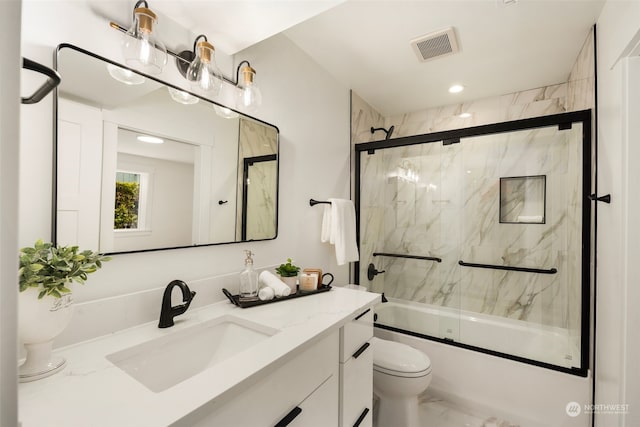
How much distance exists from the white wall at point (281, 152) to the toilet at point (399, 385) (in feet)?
2.43

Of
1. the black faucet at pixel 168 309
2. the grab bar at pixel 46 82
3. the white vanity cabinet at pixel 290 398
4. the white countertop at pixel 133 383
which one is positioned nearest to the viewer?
the grab bar at pixel 46 82

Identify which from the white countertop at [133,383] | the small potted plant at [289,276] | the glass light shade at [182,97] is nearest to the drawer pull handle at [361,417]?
the white countertop at [133,383]

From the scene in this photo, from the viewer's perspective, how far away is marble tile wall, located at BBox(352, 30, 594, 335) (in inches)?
71.7

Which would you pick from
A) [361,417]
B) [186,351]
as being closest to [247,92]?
[186,351]

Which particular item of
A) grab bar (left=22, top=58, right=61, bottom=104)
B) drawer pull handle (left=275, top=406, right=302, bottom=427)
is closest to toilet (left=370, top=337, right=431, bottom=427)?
drawer pull handle (left=275, top=406, right=302, bottom=427)

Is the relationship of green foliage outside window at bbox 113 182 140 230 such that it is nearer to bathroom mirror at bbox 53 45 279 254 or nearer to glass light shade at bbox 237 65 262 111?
bathroom mirror at bbox 53 45 279 254

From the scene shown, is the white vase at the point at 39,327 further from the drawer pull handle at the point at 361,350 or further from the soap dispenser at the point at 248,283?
the drawer pull handle at the point at 361,350

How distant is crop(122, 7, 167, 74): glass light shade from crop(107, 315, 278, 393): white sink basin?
971mm

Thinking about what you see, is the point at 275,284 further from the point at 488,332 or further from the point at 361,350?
the point at 488,332

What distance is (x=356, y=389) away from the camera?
1.28 metres

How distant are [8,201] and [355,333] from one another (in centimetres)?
122

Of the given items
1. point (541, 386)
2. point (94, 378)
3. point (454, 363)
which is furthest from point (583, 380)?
point (94, 378)

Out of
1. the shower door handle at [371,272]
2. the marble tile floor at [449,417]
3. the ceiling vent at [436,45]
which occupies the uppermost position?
the ceiling vent at [436,45]

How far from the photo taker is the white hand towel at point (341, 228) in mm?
1930
